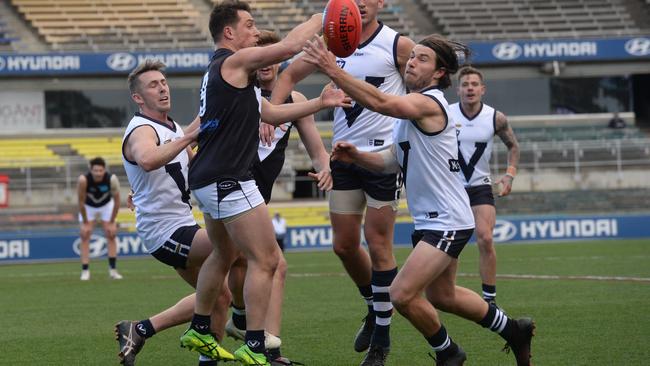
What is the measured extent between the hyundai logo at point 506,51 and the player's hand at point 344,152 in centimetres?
3189

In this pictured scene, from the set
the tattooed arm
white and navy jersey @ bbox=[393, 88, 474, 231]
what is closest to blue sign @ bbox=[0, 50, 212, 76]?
the tattooed arm

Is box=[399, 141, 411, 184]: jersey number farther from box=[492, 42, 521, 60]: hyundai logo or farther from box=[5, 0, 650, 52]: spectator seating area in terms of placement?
box=[492, 42, 521, 60]: hyundai logo

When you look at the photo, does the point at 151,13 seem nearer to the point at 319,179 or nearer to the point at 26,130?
the point at 26,130

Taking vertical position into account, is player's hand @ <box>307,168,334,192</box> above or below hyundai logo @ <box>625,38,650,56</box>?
below

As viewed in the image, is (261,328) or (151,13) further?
(151,13)

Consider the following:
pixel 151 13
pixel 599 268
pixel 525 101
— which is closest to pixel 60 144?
pixel 151 13

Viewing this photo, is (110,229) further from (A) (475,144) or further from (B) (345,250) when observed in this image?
(B) (345,250)

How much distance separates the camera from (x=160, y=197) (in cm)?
796

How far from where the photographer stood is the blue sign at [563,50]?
38344mm

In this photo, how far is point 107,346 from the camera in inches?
360

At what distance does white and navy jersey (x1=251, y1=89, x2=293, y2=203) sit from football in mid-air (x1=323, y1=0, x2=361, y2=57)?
5.52ft

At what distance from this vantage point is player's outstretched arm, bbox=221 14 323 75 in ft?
21.9

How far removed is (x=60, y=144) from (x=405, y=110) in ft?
103

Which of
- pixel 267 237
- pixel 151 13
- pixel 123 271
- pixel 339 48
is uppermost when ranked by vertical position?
pixel 151 13
